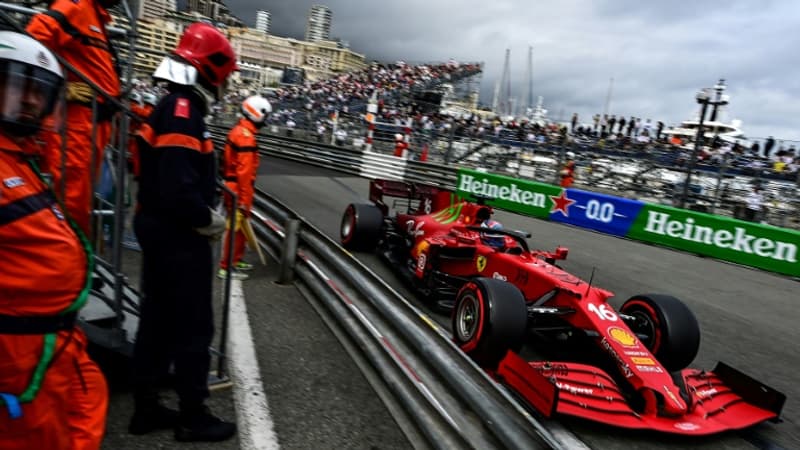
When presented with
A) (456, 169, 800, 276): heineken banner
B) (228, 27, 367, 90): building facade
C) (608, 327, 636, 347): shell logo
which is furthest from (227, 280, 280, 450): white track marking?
(228, 27, 367, 90): building facade

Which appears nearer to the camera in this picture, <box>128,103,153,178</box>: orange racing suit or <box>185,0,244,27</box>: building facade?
<box>128,103,153,178</box>: orange racing suit

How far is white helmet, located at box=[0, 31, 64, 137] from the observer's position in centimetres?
165

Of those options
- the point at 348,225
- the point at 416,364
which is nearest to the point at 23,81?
the point at 416,364

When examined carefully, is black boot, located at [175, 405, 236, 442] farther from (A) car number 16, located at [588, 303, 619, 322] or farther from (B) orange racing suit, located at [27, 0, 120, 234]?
(A) car number 16, located at [588, 303, 619, 322]

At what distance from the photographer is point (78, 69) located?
319cm

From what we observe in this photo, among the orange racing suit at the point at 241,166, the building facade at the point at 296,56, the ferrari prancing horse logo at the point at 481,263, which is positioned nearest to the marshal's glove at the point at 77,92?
the orange racing suit at the point at 241,166

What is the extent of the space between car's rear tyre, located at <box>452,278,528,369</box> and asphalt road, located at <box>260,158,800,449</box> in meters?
0.66

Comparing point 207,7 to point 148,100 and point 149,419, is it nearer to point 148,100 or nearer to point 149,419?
point 148,100

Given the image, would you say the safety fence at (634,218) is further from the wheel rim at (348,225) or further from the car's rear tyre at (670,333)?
the car's rear tyre at (670,333)

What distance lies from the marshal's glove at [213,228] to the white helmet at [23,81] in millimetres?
936

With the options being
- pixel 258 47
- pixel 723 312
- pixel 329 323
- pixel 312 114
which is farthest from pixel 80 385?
pixel 258 47

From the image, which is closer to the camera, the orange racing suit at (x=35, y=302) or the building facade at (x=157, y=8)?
the orange racing suit at (x=35, y=302)

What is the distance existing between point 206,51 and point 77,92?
107 cm

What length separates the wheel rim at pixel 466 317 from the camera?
4.12 m
